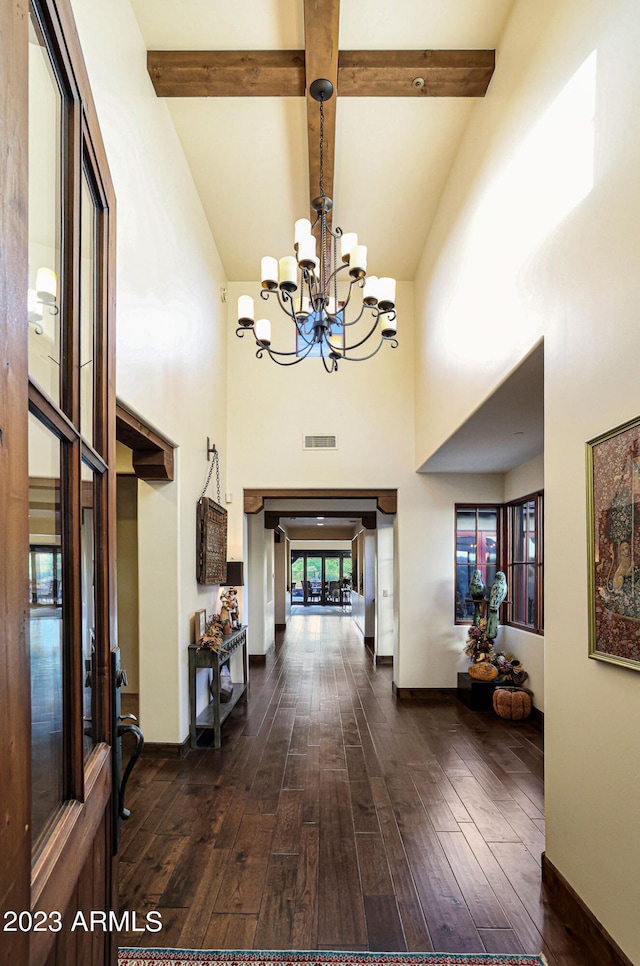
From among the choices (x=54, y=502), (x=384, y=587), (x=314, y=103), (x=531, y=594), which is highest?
(x=314, y=103)

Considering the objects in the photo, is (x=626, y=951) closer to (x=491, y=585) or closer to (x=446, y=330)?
(x=446, y=330)

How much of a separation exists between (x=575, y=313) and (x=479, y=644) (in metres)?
4.83

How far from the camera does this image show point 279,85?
13.3ft

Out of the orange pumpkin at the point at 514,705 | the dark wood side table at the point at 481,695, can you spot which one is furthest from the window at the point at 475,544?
the orange pumpkin at the point at 514,705

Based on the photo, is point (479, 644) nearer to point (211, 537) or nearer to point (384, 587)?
point (384, 587)

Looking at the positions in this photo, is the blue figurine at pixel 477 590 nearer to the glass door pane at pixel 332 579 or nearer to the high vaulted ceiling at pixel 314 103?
the high vaulted ceiling at pixel 314 103

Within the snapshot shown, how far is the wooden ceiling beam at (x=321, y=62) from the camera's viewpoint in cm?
337

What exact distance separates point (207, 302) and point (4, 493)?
18.3 ft

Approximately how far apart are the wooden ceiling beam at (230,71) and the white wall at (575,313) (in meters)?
1.35

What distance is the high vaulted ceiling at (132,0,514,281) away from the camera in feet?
11.9

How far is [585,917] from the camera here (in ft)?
7.77

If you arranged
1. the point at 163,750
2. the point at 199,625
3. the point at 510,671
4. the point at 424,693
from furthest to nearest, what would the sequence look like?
the point at 424,693 → the point at 510,671 → the point at 199,625 → the point at 163,750

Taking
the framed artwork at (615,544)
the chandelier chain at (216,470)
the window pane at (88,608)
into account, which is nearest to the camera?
the window pane at (88,608)

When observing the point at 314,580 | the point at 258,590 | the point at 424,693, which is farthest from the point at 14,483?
the point at 314,580
